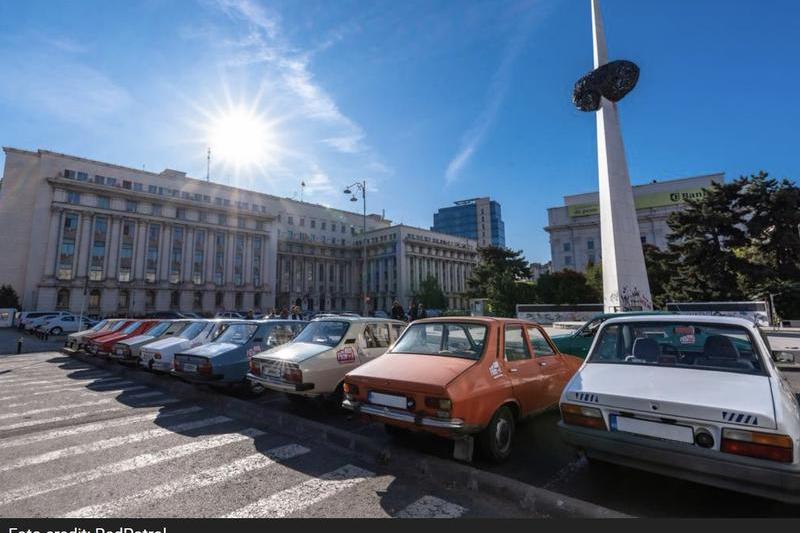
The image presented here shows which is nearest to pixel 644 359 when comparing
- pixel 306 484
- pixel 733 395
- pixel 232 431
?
pixel 733 395

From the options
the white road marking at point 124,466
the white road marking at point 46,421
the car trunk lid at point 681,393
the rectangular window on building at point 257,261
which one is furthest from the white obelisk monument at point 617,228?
the rectangular window on building at point 257,261

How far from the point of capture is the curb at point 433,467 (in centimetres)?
323

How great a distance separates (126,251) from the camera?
55.9 metres

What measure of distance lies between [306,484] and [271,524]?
79cm

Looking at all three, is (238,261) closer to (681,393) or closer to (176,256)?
(176,256)

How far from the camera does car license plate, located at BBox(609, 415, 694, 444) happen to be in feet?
10.2

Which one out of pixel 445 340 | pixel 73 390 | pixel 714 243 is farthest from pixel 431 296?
pixel 445 340

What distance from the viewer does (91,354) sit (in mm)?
13477

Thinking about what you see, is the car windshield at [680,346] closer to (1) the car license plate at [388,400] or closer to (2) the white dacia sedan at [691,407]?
(2) the white dacia sedan at [691,407]

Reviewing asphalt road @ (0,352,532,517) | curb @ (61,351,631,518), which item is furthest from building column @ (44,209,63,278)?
curb @ (61,351,631,518)

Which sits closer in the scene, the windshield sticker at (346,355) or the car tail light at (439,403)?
the car tail light at (439,403)

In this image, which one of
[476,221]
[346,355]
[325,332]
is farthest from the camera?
[476,221]

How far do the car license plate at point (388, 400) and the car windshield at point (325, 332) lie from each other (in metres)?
2.25

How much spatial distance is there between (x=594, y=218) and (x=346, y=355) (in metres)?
77.8
